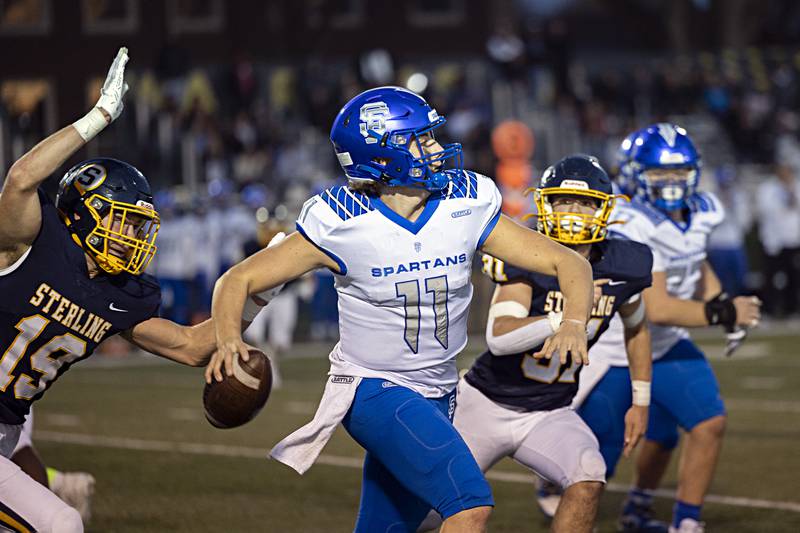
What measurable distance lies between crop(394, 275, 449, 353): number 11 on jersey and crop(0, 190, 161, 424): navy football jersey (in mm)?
965

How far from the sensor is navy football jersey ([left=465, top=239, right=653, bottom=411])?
16.8ft

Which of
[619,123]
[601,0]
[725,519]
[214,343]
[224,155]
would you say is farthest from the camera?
[601,0]

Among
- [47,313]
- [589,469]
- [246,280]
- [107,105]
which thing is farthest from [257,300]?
[589,469]

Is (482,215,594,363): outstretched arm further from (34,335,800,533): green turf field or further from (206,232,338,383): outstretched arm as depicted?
(34,335,800,533): green turf field

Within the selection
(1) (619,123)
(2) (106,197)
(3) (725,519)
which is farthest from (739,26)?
(2) (106,197)

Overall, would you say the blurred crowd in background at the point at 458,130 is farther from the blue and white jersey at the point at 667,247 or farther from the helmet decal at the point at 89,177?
the helmet decal at the point at 89,177

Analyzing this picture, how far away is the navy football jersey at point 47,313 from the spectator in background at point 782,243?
1345 cm

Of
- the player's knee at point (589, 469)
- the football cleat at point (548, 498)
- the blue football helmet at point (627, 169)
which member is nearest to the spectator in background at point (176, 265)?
the blue football helmet at point (627, 169)

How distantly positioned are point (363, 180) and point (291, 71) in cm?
1706

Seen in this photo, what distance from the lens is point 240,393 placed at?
4.41 metres

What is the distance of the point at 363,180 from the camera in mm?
4504

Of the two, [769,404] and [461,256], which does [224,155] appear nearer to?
[769,404]

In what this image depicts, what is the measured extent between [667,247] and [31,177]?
119 inches

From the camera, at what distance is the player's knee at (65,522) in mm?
4199
